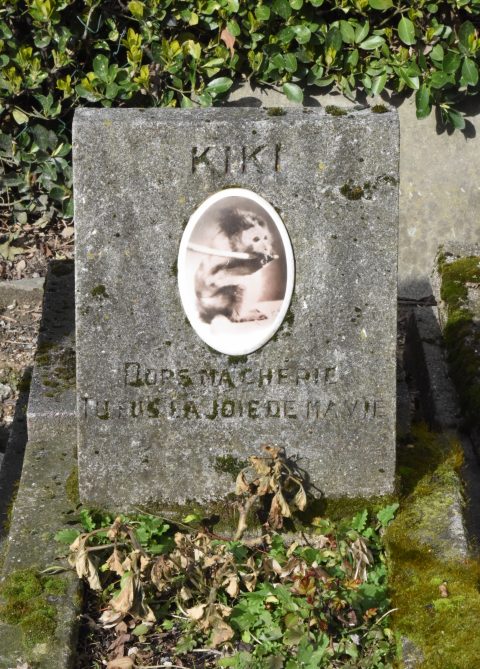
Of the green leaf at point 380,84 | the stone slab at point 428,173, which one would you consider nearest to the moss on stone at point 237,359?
the stone slab at point 428,173

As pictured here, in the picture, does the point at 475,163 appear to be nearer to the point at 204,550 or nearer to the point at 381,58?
the point at 381,58

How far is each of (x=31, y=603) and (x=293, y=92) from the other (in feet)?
13.1

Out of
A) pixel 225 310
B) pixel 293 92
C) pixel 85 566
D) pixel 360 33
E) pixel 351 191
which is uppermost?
pixel 360 33

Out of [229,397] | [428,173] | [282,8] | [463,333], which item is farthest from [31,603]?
[428,173]

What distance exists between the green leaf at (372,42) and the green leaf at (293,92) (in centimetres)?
47

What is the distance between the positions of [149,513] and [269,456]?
0.48 meters

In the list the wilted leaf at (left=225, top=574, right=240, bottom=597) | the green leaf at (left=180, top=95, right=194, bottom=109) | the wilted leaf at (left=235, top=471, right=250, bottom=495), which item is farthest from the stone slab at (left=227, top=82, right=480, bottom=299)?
the wilted leaf at (left=225, top=574, right=240, bottom=597)

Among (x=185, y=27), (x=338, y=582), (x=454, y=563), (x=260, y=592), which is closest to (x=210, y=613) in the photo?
(x=260, y=592)

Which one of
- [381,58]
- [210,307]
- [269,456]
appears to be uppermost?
[381,58]

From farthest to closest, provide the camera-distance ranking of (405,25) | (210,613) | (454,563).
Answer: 1. (405,25)
2. (454,563)
3. (210,613)

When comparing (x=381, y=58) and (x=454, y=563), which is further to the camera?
(x=381, y=58)

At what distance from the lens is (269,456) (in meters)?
3.60

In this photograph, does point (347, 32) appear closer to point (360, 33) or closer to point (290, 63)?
point (360, 33)

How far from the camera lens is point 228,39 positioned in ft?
20.2
